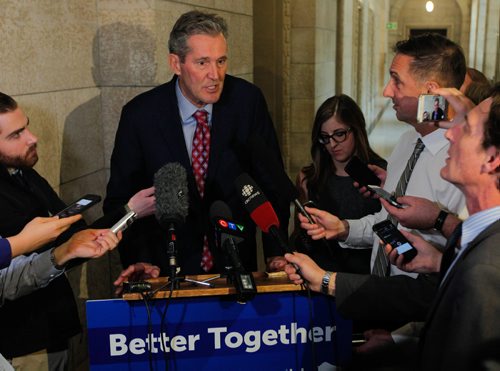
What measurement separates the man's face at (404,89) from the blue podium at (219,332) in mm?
887

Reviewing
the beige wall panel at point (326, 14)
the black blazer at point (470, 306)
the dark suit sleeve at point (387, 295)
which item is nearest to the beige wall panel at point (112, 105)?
the dark suit sleeve at point (387, 295)

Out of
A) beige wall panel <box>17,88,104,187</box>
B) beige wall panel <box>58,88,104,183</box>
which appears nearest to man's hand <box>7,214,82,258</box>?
beige wall panel <box>17,88,104,187</box>

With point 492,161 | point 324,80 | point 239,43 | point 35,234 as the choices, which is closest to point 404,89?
point 492,161

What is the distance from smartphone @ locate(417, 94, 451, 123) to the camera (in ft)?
7.52

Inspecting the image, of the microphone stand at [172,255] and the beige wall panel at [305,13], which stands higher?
the beige wall panel at [305,13]

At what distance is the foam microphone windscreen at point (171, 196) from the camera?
2.05 metres

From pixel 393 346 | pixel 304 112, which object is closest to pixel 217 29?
pixel 393 346

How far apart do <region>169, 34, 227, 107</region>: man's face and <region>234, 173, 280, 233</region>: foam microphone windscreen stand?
0.71 m

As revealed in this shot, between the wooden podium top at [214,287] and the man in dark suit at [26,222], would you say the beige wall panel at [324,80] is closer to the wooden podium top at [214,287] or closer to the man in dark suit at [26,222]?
the man in dark suit at [26,222]

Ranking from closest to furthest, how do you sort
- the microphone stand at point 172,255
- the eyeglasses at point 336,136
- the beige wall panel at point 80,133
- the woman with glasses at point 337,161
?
the microphone stand at point 172,255 < the beige wall panel at point 80,133 < the woman with glasses at point 337,161 < the eyeglasses at point 336,136

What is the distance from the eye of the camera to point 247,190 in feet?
7.14

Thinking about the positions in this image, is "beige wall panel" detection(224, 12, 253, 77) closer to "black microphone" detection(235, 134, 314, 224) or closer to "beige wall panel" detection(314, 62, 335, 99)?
"black microphone" detection(235, 134, 314, 224)

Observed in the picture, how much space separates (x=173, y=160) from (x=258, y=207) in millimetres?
807

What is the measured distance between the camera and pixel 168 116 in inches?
112
